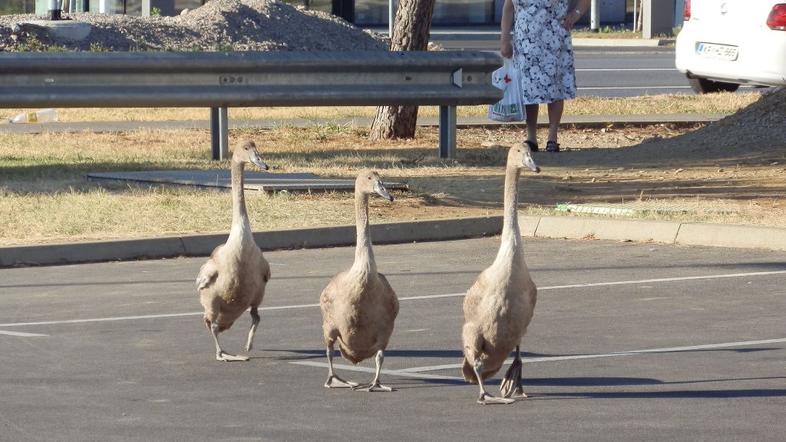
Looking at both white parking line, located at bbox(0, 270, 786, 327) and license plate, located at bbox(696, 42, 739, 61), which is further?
license plate, located at bbox(696, 42, 739, 61)

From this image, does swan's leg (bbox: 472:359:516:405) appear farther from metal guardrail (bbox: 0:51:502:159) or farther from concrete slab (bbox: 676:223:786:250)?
metal guardrail (bbox: 0:51:502:159)

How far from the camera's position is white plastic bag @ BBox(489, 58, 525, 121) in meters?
16.6

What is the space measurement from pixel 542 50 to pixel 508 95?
1.92 feet

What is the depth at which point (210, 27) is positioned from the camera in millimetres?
30641

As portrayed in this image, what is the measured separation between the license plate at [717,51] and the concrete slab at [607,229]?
253 inches

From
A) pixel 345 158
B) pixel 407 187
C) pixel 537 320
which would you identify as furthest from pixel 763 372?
pixel 345 158

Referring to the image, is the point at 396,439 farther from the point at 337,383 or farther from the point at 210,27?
the point at 210,27

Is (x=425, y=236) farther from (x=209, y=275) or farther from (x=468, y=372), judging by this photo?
(x=468, y=372)

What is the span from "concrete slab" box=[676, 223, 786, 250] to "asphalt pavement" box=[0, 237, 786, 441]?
0.30 metres

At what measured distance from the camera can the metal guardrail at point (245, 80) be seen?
14734 millimetres

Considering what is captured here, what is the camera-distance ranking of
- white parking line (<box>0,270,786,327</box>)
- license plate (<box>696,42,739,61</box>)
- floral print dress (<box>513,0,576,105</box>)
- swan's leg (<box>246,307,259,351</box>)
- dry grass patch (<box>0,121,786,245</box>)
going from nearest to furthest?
swan's leg (<box>246,307,259,351</box>)
white parking line (<box>0,270,786,327</box>)
dry grass patch (<box>0,121,786,245</box>)
floral print dress (<box>513,0,576,105</box>)
license plate (<box>696,42,739,61</box>)

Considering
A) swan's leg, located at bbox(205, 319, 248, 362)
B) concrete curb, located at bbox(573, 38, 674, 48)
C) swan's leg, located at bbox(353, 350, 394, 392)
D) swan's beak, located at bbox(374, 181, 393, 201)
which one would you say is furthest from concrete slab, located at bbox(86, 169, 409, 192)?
concrete curb, located at bbox(573, 38, 674, 48)

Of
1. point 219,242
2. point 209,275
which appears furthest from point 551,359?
point 219,242

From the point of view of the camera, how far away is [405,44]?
18.2 meters
